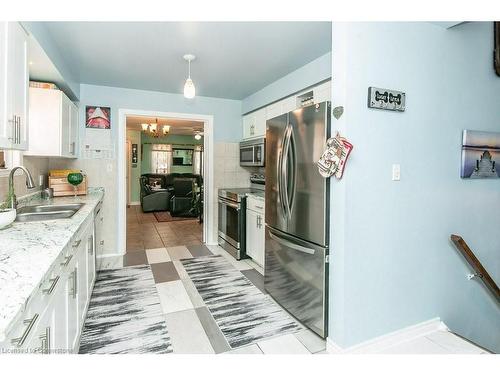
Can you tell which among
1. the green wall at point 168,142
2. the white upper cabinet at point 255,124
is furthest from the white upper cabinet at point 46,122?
the green wall at point 168,142

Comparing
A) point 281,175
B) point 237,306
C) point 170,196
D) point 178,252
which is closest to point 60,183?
point 178,252

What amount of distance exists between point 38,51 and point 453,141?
3.15 meters

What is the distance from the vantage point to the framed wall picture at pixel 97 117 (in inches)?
151

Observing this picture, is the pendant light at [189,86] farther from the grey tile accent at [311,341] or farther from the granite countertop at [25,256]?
the grey tile accent at [311,341]

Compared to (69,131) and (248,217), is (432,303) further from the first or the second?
(69,131)

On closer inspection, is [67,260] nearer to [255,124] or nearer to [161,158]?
[255,124]

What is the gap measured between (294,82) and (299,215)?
174 cm

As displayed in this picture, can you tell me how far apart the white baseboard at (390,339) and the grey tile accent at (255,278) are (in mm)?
1075

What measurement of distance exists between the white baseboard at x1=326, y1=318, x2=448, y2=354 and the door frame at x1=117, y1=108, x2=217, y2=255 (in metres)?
2.93

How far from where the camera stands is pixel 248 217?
3783 mm

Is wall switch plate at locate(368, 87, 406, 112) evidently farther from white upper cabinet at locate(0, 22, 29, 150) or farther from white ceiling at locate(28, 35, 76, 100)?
white ceiling at locate(28, 35, 76, 100)

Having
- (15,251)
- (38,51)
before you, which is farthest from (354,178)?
(38,51)

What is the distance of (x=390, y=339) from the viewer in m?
2.01

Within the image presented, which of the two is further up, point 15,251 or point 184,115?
point 184,115
